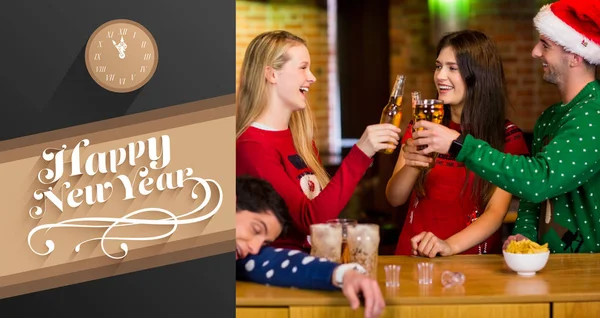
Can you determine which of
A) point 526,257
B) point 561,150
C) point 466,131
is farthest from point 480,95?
point 526,257

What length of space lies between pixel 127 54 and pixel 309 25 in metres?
5.65

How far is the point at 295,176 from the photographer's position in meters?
2.40

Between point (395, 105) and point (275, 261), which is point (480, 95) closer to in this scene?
point (395, 105)

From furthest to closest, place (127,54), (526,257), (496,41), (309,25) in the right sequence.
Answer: (309,25) < (496,41) < (526,257) < (127,54)

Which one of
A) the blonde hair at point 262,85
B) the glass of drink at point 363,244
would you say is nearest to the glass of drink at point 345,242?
the glass of drink at point 363,244

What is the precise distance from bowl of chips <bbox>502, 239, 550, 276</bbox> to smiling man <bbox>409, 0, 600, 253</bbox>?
211mm

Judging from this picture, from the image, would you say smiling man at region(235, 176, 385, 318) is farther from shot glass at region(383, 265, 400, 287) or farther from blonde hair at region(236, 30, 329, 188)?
blonde hair at region(236, 30, 329, 188)

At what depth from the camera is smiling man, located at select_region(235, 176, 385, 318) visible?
173cm

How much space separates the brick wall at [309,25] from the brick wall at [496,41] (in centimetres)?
68

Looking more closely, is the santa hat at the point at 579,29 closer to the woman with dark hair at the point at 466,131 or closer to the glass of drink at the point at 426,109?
the woman with dark hair at the point at 466,131

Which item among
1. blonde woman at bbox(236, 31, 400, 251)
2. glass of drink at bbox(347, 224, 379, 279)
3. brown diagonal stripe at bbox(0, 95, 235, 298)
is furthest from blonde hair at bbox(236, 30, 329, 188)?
brown diagonal stripe at bbox(0, 95, 235, 298)

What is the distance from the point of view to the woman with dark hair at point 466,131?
2709 mm

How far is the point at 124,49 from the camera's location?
150 centimetres

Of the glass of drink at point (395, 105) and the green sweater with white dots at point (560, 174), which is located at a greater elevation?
the glass of drink at point (395, 105)
